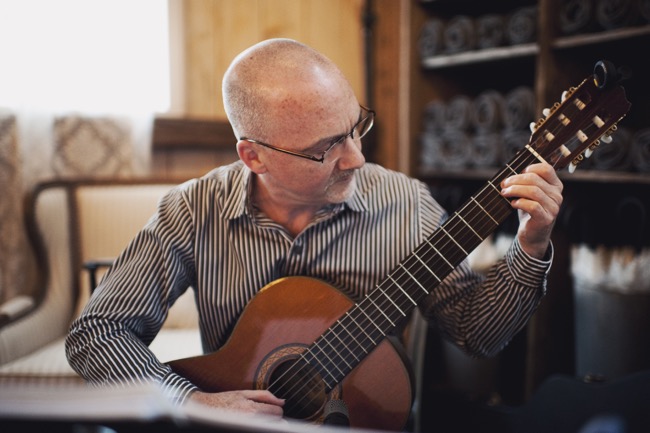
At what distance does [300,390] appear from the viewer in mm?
1061

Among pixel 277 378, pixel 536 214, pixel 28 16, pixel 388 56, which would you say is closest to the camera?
pixel 536 214

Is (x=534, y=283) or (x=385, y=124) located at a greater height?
(x=385, y=124)

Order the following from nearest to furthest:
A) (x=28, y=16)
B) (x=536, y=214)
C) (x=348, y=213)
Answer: (x=536, y=214) < (x=348, y=213) < (x=28, y=16)

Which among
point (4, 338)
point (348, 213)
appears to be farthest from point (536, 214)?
point (4, 338)

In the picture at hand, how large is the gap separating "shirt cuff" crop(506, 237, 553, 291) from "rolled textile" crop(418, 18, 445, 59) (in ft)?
4.76

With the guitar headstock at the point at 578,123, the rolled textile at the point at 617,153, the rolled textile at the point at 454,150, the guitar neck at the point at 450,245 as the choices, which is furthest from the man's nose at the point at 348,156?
the rolled textile at the point at 454,150

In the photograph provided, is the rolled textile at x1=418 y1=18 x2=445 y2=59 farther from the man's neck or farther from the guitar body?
the guitar body

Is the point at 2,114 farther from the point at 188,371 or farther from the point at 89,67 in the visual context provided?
the point at 188,371

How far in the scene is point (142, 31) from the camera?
7.58 ft

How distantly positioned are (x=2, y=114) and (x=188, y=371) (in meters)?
1.46

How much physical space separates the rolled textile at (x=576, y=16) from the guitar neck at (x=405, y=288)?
1.03m

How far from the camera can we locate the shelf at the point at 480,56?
2012 millimetres

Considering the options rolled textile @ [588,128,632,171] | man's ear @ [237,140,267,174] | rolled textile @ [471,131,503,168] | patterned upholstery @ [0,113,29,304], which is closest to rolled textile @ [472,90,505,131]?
rolled textile @ [471,131,503,168]

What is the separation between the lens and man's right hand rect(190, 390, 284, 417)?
0.99 m
